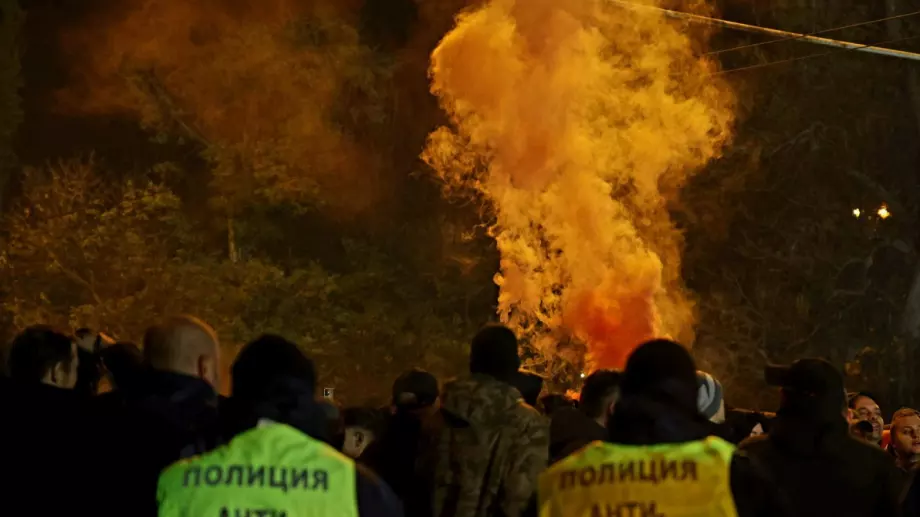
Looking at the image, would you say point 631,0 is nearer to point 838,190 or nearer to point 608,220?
point 608,220

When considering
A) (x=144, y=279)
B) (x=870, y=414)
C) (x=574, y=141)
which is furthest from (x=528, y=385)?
(x=144, y=279)

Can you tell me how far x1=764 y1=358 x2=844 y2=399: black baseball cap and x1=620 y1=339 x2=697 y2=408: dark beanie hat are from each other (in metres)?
0.60

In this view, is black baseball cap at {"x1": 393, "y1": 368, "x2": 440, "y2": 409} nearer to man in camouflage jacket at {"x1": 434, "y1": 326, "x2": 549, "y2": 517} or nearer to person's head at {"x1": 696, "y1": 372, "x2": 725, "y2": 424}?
man in camouflage jacket at {"x1": 434, "y1": 326, "x2": 549, "y2": 517}

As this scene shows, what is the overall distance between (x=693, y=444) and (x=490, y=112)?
12971mm

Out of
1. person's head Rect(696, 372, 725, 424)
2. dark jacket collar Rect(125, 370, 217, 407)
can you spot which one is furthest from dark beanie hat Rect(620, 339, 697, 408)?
person's head Rect(696, 372, 725, 424)

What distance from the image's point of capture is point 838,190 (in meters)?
22.2

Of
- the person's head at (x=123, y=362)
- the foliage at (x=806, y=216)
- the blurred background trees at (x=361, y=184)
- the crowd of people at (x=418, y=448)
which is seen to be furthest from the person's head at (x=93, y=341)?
the foliage at (x=806, y=216)

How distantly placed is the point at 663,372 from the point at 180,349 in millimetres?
1631

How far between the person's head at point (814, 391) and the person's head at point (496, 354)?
1104 millimetres

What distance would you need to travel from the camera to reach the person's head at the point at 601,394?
5.04 m

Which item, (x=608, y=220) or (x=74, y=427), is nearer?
(x=74, y=427)

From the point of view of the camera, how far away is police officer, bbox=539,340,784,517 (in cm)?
337

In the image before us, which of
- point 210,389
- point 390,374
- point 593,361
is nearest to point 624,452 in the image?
point 210,389

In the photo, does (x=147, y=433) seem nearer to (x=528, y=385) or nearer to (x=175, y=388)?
(x=175, y=388)
